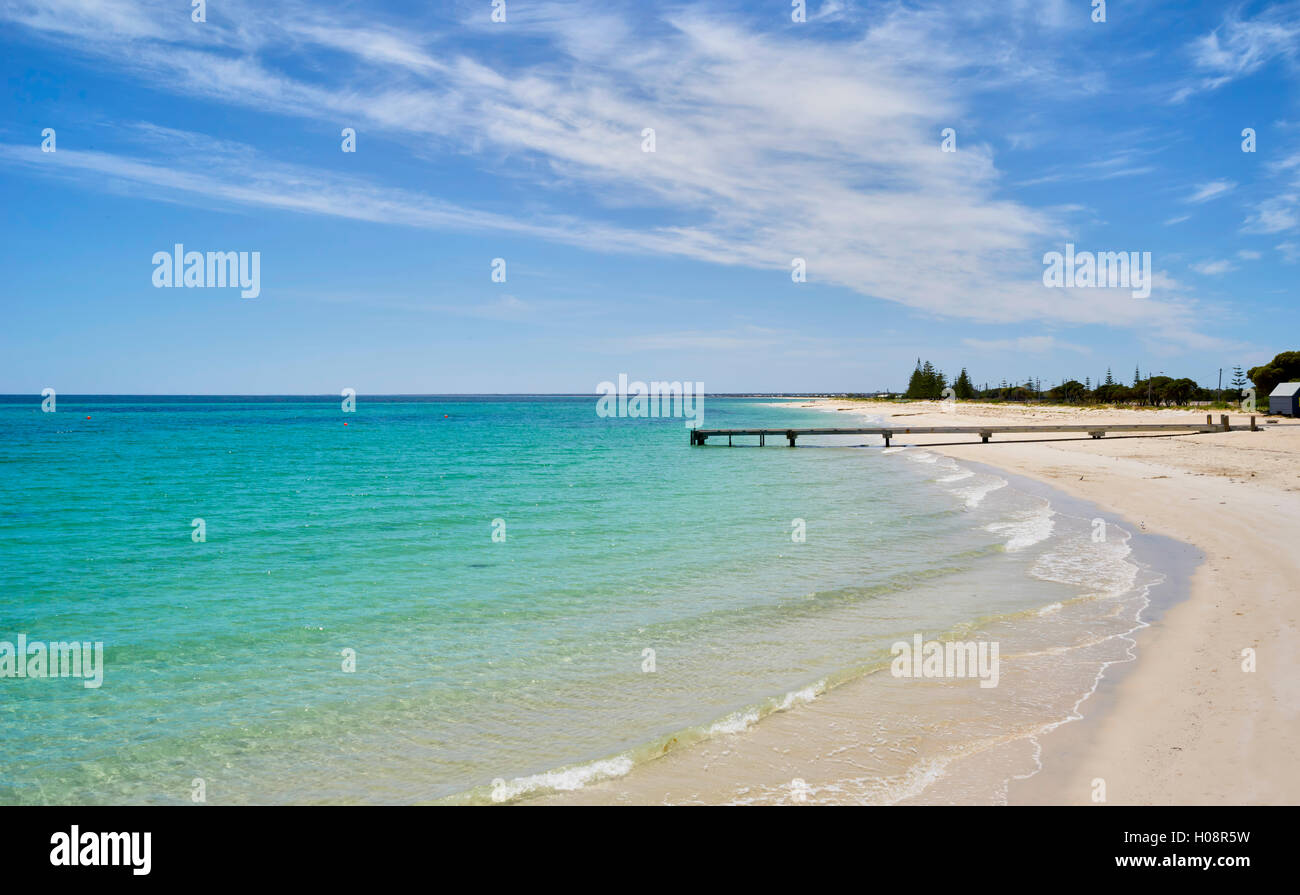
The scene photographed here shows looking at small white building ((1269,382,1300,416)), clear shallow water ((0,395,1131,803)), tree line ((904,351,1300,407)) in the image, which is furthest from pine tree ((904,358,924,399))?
clear shallow water ((0,395,1131,803))

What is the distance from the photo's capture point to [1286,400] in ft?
196

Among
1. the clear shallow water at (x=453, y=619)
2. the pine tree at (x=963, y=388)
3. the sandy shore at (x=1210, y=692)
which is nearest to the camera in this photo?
the sandy shore at (x=1210, y=692)

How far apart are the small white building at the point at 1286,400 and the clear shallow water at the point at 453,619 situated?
50.9 m

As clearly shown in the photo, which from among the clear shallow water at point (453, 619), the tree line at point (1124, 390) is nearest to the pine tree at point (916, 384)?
the tree line at point (1124, 390)

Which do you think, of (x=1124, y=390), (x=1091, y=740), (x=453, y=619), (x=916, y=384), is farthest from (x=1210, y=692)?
(x=916, y=384)

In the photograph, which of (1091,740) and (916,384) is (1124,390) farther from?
(1091,740)

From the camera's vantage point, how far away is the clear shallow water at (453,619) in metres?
7.07

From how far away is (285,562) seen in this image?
16.8 metres

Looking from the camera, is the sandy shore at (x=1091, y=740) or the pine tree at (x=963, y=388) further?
the pine tree at (x=963, y=388)

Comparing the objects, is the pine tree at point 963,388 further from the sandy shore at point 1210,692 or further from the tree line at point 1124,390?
the sandy shore at point 1210,692

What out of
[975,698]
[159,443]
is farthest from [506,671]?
[159,443]

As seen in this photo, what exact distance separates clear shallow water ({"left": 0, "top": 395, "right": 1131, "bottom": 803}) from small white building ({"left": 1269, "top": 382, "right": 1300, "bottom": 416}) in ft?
167

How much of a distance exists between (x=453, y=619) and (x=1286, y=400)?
73.6 m
